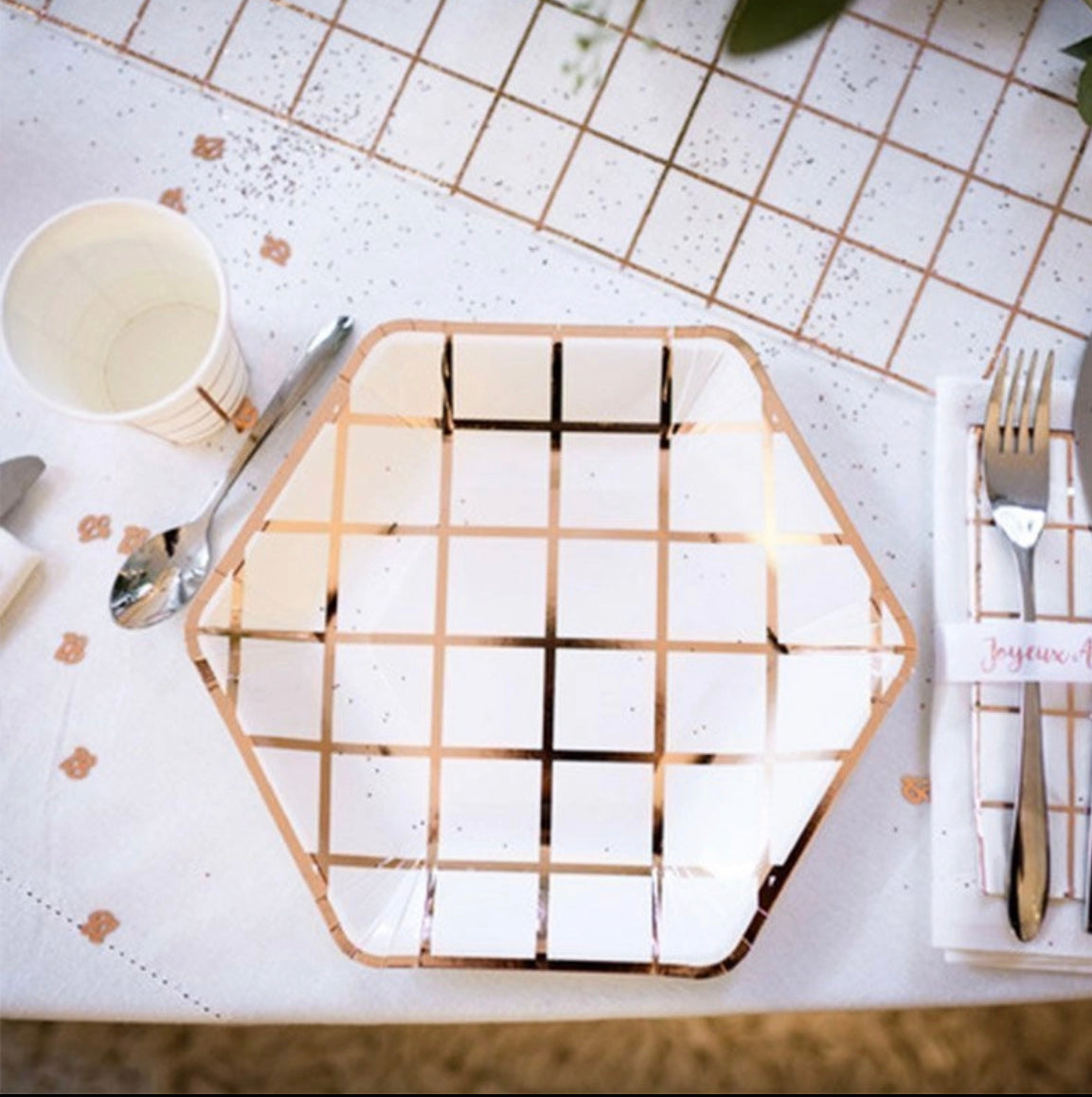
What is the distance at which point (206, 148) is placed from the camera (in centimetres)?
75

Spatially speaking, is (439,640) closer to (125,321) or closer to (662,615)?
(662,615)

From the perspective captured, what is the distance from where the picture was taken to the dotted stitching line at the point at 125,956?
2.24 feet

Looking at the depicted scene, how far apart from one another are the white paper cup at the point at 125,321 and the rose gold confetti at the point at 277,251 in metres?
0.07

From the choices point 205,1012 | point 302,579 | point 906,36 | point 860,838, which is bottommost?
point 205,1012

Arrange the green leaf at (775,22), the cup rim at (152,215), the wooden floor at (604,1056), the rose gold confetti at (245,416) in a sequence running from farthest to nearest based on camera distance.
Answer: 1. the wooden floor at (604,1056)
2. the rose gold confetti at (245,416)
3. the cup rim at (152,215)
4. the green leaf at (775,22)

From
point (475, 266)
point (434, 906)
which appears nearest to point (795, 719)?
point (434, 906)

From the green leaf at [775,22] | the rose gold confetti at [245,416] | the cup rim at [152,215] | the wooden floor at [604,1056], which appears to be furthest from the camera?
the wooden floor at [604,1056]

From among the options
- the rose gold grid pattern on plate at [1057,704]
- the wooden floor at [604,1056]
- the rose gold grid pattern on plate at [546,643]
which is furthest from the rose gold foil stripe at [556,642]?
the wooden floor at [604,1056]

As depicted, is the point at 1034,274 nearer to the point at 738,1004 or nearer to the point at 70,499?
the point at 738,1004

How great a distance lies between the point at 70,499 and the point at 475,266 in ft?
0.82

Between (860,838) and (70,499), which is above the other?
(70,499)

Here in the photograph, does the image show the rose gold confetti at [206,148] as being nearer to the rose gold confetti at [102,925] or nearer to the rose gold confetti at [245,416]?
the rose gold confetti at [245,416]

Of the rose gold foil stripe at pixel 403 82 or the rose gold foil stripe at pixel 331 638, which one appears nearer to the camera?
the rose gold foil stripe at pixel 331 638

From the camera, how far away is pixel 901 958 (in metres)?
0.68
